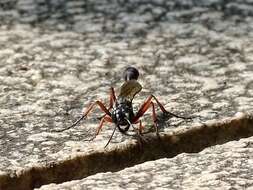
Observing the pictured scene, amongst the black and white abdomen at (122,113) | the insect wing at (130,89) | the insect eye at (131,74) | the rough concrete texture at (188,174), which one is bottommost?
the rough concrete texture at (188,174)

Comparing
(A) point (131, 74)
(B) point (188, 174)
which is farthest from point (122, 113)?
(B) point (188, 174)

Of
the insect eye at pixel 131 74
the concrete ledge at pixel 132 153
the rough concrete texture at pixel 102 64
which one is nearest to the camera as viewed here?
the concrete ledge at pixel 132 153

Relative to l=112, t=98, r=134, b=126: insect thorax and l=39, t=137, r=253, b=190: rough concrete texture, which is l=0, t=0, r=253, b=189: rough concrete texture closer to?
l=112, t=98, r=134, b=126: insect thorax

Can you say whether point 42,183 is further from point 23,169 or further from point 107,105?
point 107,105

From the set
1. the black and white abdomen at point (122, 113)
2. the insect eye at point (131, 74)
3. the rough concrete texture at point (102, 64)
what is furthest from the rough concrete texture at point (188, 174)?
the insect eye at point (131, 74)

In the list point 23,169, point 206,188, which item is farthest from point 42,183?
point 206,188

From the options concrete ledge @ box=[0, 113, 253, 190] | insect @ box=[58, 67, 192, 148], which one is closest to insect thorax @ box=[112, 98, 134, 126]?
insect @ box=[58, 67, 192, 148]

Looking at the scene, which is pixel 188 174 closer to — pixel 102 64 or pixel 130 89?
pixel 130 89

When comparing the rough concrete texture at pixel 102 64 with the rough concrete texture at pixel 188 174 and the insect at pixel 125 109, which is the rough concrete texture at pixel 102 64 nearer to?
the insect at pixel 125 109
